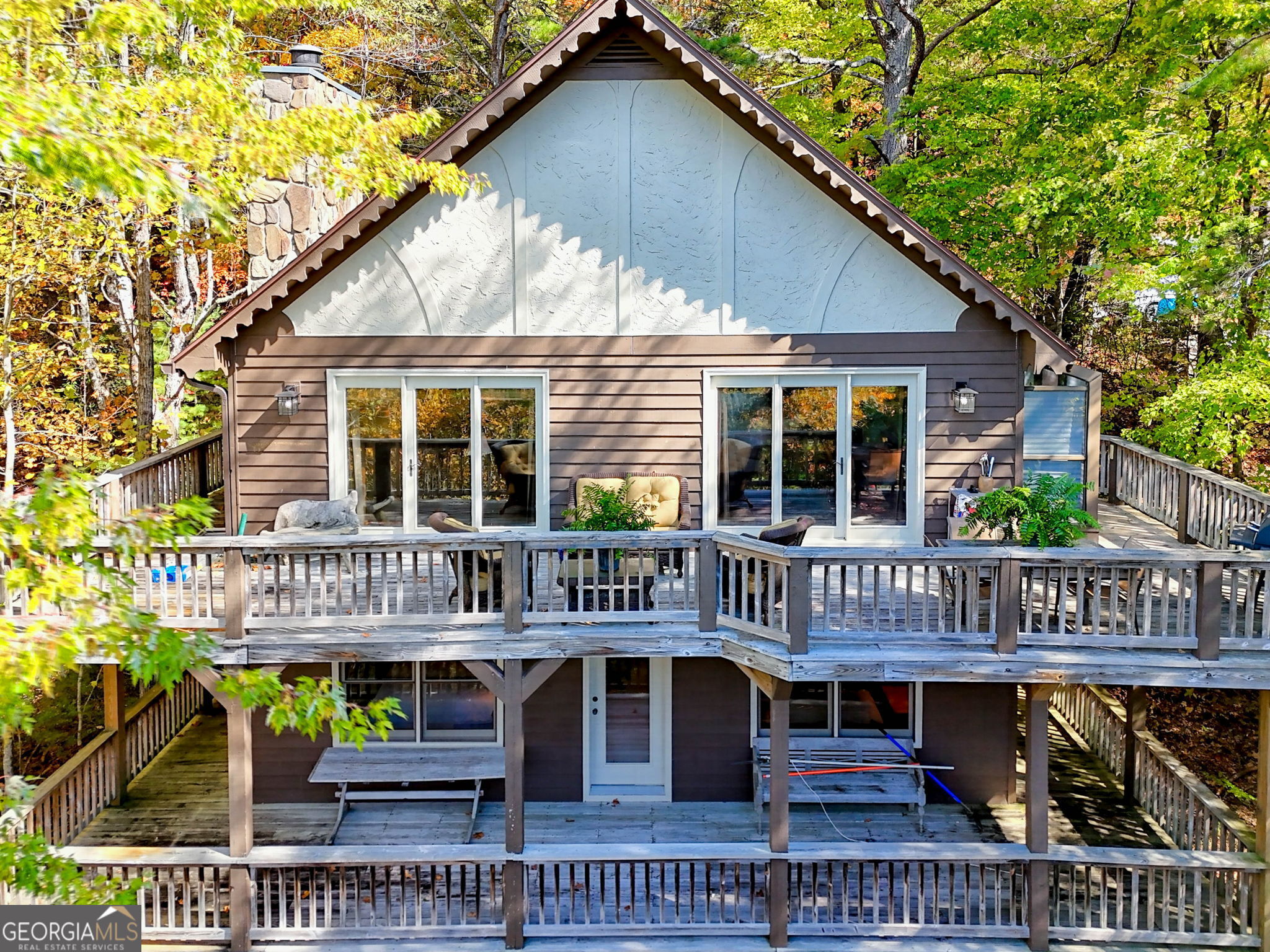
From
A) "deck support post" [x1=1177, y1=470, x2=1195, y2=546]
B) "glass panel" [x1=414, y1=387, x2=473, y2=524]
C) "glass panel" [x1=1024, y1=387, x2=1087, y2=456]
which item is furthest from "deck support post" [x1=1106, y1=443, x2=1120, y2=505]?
"glass panel" [x1=414, y1=387, x2=473, y2=524]

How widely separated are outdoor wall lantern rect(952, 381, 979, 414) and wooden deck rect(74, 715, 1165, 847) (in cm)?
445

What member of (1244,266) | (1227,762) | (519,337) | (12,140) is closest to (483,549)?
(519,337)

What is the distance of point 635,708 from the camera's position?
11.3 metres

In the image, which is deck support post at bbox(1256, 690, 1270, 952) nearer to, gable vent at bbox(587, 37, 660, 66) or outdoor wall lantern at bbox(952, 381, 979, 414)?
outdoor wall lantern at bbox(952, 381, 979, 414)

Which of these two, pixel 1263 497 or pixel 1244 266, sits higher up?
pixel 1244 266

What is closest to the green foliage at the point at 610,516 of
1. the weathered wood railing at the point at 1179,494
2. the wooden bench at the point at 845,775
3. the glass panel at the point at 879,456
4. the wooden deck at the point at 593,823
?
the glass panel at the point at 879,456

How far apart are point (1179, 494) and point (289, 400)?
35.0ft

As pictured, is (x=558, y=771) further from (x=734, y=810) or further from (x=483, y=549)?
(x=483, y=549)

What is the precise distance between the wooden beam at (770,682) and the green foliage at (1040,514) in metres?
2.60

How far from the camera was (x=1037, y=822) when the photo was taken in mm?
8805

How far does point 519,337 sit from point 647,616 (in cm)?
382

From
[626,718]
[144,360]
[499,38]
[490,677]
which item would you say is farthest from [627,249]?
[499,38]

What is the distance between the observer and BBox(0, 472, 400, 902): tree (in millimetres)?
5180

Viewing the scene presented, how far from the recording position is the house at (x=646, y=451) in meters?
9.63
